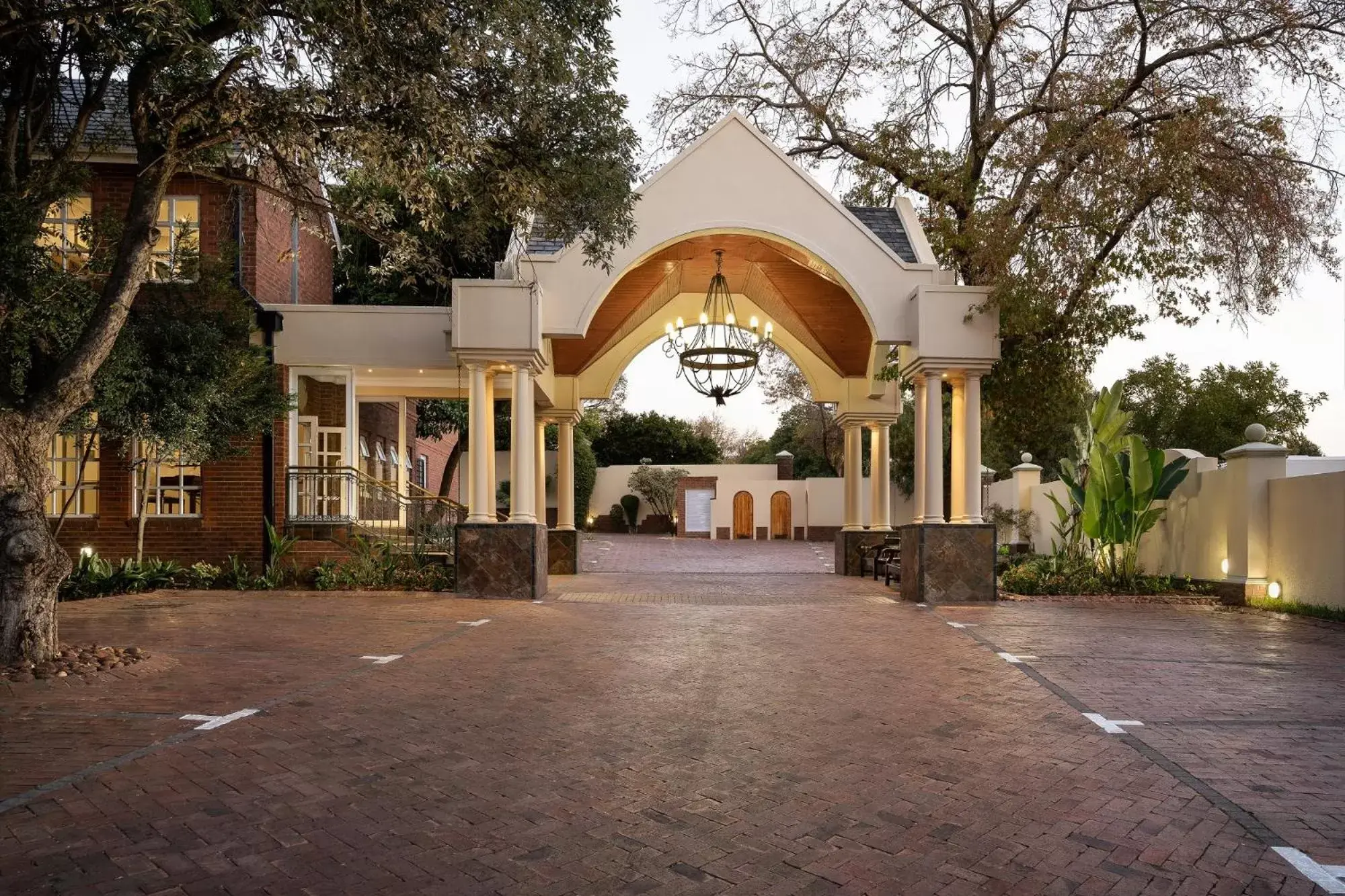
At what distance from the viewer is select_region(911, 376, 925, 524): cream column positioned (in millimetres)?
14461

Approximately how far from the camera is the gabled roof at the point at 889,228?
626 inches

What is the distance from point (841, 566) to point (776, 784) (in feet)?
49.5

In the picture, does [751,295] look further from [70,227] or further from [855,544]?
[70,227]

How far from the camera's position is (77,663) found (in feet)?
25.2

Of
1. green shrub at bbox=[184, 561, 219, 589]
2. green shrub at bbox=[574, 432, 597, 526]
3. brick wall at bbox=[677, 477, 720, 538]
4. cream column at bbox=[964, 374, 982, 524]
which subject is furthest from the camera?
green shrub at bbox=[574, 432, 597, 526]

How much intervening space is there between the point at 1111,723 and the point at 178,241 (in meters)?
13.5

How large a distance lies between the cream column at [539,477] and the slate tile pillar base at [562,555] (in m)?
0.77

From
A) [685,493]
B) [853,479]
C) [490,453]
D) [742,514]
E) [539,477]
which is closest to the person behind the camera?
[490,453]

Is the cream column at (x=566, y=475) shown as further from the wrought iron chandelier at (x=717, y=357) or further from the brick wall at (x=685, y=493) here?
the brick wall at (x=685, y=493)

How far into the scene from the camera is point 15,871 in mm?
3693

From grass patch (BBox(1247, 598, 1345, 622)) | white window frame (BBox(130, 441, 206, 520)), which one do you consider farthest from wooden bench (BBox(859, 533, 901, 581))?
white window frame (BBox(130, 441, 206, 520))

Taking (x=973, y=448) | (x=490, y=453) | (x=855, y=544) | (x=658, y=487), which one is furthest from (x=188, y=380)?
(x=658, y=487)

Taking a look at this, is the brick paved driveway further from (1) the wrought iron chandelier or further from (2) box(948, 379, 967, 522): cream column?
(1) the wrought iron chandelier

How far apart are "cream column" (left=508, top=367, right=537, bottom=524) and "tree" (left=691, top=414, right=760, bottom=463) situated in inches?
1999
